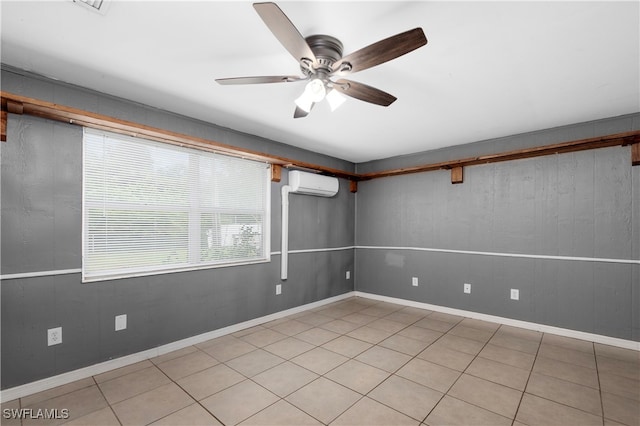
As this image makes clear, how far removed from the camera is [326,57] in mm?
1859

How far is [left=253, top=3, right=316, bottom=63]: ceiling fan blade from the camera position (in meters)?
1.26

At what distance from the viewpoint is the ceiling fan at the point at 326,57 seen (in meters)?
1.40

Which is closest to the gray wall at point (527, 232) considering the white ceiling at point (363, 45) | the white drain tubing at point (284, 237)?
the white ceiling at point (363, 45)

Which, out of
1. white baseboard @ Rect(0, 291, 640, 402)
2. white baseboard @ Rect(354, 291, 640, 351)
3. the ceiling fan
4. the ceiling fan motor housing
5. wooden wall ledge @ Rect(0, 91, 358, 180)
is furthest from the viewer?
white baseboard @ Rect(354, 291, 640, 351)

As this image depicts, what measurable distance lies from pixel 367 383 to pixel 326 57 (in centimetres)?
251

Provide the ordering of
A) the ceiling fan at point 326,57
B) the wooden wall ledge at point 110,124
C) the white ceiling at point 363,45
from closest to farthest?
the ceiling fan at point 326,57
the white ceiling at point 363,45
the wooden wall ledge at point 110,124

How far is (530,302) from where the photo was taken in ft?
12.1

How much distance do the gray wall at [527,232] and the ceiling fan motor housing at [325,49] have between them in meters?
3.13

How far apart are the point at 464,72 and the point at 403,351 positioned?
2.67m

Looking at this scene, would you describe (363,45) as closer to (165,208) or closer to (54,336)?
(165,208)

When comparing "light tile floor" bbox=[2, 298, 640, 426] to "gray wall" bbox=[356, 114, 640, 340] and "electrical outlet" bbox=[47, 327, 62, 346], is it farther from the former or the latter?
"gray wall" bbox=[356, 114, 640, 340]

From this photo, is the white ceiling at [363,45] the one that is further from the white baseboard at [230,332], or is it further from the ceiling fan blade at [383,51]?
the white baseboard at [230,332]

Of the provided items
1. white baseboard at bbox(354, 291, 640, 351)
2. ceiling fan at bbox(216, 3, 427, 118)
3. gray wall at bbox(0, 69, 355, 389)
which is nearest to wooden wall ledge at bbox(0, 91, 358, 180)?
gray wall at bbox(0, 69, 355, 389)

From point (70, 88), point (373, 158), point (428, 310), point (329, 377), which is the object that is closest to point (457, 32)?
point (329, 377)
